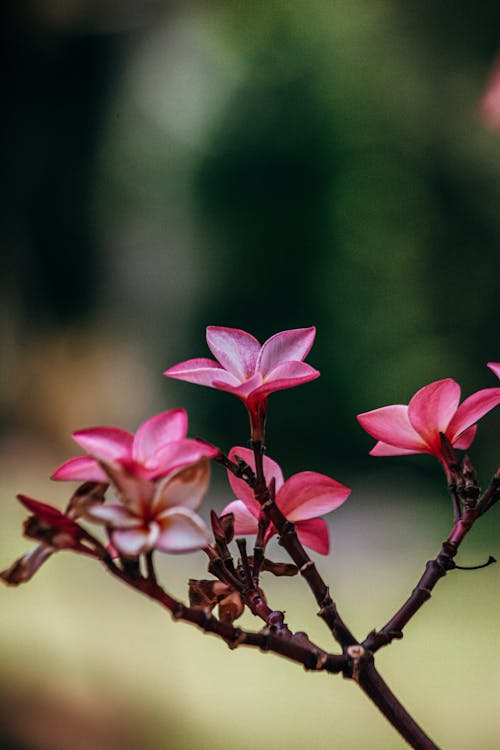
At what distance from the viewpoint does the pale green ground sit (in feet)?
3.00

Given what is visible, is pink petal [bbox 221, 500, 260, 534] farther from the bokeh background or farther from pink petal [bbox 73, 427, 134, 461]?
the bokeh background

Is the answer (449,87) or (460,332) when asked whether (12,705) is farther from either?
(449,87)

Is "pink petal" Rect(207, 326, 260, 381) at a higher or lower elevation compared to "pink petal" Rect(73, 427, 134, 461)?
higher

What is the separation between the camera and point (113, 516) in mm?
168

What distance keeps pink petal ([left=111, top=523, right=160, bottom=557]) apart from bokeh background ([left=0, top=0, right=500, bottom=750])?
115cm

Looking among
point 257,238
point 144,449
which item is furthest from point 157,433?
point 257,238

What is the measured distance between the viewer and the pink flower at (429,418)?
23 cm

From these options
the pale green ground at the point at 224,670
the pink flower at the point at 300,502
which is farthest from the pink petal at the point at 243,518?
the pale green ground at the point at 224,670

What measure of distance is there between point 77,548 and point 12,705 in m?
0.89

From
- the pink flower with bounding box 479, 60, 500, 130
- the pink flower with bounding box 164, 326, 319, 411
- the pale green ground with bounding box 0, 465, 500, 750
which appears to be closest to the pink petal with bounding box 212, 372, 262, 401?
the pink flower with bounding box 164, 326, 319, 411

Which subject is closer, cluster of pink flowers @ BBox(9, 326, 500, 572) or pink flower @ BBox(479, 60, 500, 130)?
cluster of pink flowers @ BBox(9, 326, 500, 572)

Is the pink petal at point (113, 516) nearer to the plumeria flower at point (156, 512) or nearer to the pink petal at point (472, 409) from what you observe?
the plumeria flower at point (156, 512)

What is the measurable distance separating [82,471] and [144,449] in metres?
0.02

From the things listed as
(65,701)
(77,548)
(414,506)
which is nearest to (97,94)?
(414,506)
